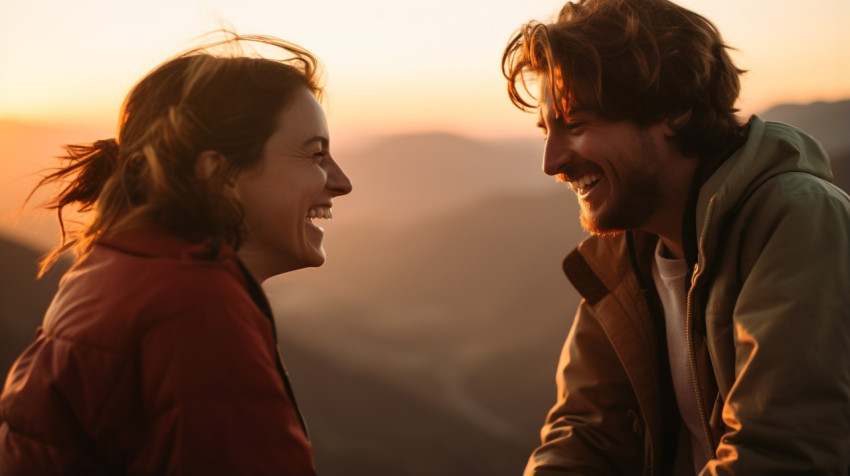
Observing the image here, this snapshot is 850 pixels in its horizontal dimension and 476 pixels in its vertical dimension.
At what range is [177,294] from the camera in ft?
3.11

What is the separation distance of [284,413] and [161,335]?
0.18 m

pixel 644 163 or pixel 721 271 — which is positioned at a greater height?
pixel 644 163

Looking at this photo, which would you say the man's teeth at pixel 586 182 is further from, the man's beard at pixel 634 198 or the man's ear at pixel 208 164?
the man's ear at pixel 208 164

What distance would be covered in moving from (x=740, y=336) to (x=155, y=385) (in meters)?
0.96

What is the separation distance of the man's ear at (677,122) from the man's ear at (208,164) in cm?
103

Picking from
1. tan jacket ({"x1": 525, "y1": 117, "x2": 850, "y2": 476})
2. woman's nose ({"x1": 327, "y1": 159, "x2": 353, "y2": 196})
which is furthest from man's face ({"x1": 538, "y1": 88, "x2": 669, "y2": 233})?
woman's nose ({"x1": 327, "y1": 159, "x2": 353, "y2": 196})

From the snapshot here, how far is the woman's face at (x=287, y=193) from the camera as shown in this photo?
4.10 ft

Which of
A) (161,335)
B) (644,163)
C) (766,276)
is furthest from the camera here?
(644,163)

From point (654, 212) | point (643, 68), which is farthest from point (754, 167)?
point (643, 68)

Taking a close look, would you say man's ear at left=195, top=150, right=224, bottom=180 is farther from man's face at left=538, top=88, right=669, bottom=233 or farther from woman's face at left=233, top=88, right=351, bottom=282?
man's face at left=538, top=88, right=669, bottom=233

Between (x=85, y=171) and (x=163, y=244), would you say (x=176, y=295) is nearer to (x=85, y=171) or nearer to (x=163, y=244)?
(x=163, y=244)

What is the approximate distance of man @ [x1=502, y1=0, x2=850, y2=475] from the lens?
1438 millimetres

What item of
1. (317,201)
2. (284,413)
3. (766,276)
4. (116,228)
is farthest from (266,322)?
(766,276)

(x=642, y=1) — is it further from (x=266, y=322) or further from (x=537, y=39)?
(x=266, y=322)
